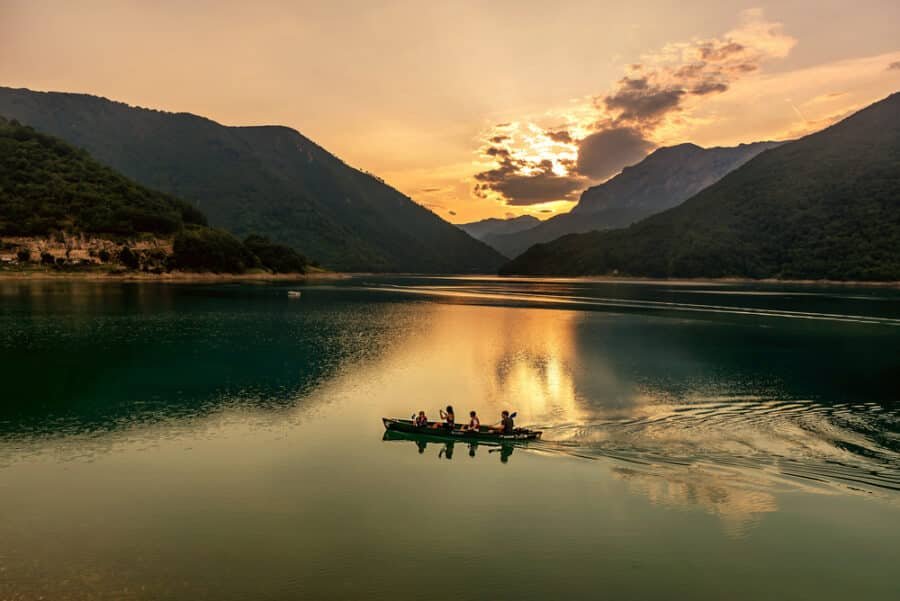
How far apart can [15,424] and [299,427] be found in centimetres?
1870

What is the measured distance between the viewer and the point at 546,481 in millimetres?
29656

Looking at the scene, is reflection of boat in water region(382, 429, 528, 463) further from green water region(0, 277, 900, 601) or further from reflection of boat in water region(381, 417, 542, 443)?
green water region(0, 277, 900, 601)

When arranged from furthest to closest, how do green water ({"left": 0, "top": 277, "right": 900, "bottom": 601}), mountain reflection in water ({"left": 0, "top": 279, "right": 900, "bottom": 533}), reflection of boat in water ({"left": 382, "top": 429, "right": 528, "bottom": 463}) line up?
reflection of boat in water ({"left": 382, "top": 429, "right": 528, "bottom": 463}) → mountain reflection in water ({"left": 0, "top": 279, "right": 900, "bottom": 533}) → green water ({"left": 0, "top": 277, "right": 900, "bottom": 601})

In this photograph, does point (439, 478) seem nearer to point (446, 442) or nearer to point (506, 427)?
point (446, 442)

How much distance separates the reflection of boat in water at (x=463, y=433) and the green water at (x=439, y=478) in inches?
32.2

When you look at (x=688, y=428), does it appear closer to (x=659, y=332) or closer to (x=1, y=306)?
(x=659, y=332)

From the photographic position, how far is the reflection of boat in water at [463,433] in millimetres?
36031

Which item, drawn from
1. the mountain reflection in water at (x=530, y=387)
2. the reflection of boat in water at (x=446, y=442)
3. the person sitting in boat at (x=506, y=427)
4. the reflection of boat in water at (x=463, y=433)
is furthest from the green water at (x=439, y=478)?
the person sitting in boat at (x=506, y=427)

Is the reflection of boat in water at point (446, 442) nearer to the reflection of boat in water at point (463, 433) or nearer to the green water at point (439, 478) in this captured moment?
the reflection of boat in water at point (463, 433)

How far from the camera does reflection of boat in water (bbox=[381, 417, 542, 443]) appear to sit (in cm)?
3603

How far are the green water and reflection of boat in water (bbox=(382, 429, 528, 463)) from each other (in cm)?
41

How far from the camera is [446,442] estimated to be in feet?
121

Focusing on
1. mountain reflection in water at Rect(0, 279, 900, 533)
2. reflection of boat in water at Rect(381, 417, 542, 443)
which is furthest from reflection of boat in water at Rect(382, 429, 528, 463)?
mountain reflection in water at Rect(0, 279, 900, 533)

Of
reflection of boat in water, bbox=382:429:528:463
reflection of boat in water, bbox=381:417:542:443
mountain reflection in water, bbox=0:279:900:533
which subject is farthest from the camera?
reflection of boat in water, bbox=381:417:542:443
